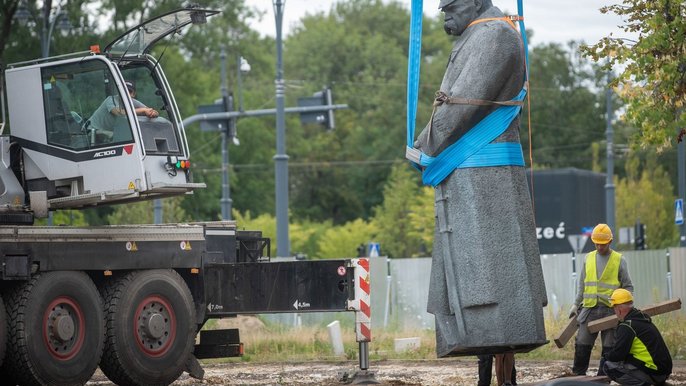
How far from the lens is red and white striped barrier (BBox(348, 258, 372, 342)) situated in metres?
16.6

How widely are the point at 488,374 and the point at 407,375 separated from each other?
5178mm

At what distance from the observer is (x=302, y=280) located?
663 inches

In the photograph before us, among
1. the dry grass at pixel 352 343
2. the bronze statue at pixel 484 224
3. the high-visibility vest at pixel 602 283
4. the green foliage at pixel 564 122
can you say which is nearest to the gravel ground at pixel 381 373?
the high-visibility vest at pixel 602 283

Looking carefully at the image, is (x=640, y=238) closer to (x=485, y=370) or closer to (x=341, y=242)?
(x=341, y=242)

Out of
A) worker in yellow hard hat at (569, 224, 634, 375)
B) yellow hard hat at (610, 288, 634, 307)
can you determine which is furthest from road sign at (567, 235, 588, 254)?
yellow hard hat at (610, 288, 634, 307)

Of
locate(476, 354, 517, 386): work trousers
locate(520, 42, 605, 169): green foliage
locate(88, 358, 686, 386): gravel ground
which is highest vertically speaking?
locate(520, 42, 605, 169): green foliage

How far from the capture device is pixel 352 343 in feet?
81.3

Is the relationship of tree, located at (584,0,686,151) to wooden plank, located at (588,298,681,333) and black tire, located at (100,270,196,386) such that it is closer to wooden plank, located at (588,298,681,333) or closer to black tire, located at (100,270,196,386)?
wooden plank, located at (588,298,681,333)

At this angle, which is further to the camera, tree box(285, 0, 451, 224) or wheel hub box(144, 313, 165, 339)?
tree box(285, 0, 451, 224)

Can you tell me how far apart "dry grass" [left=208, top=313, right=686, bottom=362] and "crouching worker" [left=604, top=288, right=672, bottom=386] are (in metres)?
7.61

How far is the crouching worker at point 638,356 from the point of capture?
45.9 feet

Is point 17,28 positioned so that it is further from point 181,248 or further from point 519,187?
point 519,187

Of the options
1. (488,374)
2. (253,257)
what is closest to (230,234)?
(253,257)

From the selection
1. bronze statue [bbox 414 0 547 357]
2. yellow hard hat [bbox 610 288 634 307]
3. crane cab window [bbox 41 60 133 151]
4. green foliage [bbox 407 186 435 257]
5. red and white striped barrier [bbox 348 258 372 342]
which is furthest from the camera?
green foliage [bbox 407 186 435 257]
